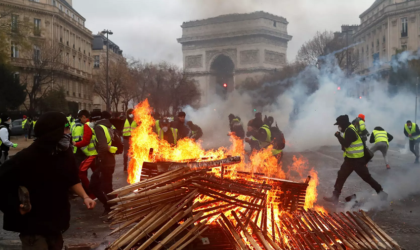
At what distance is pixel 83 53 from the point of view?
6388 centimetres

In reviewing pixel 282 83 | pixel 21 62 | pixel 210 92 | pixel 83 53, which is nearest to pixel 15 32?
pixel 21 62

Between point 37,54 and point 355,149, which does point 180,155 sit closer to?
point 355,149

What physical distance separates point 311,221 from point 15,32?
27.8m

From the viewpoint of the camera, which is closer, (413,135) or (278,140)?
(278,140)

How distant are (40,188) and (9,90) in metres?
33.9

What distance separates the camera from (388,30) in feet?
153

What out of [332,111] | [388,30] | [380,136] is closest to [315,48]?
[388,30]

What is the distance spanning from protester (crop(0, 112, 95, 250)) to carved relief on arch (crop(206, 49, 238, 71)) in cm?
6431

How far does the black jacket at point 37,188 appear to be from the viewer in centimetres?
296

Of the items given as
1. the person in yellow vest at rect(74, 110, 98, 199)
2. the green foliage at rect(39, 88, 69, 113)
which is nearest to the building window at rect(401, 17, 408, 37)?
the green foliage at rect(39, 88, 69, 113)

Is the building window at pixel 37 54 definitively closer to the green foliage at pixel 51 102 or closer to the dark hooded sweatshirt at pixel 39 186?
the green foliage at pixel 51 102

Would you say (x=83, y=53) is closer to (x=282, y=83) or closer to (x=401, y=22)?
(x=282, y=83)

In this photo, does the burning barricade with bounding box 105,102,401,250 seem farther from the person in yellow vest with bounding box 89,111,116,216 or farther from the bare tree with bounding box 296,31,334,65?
the bare tree with bounding box 296,31,334,65

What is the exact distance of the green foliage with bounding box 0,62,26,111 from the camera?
31.9 m
